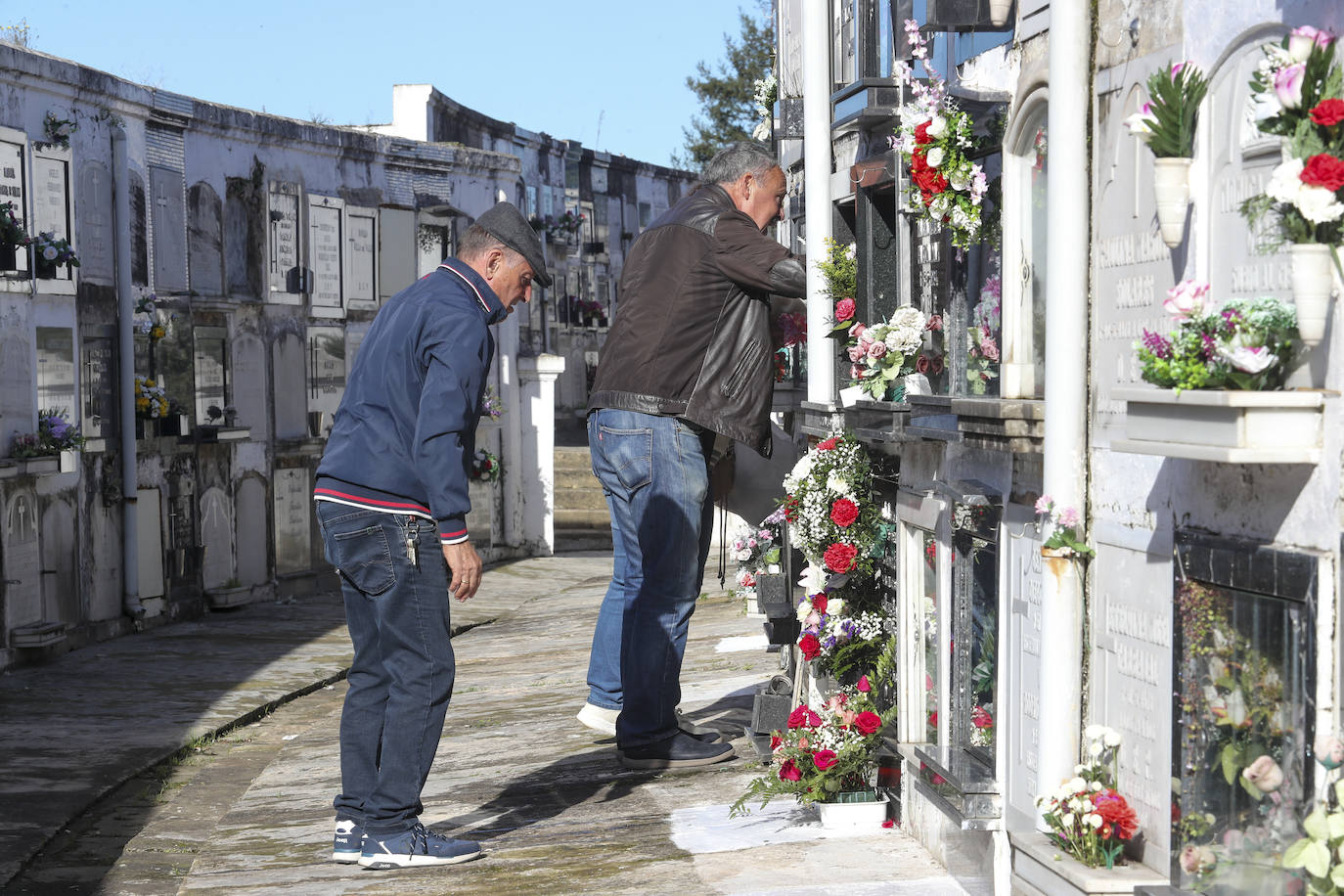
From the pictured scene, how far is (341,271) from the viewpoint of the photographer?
60.0ft

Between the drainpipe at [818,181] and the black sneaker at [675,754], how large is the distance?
1.38 m

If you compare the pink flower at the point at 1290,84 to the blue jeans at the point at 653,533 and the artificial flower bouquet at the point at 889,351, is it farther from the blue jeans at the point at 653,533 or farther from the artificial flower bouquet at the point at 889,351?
the blue jeans at the point at 653,533

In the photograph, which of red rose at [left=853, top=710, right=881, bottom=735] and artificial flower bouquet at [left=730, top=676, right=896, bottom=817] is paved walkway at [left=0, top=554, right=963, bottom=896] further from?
red rose at [left=853, top=710, right=881, bottom=735]

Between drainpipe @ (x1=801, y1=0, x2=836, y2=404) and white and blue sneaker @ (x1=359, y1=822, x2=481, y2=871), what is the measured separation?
7.46 ft

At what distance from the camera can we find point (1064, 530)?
13.0 feet

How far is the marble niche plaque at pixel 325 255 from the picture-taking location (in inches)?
700

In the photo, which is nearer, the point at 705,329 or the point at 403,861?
the point at 403,861

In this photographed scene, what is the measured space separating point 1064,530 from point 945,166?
135 centimetres

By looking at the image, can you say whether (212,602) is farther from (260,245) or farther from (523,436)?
(523,436)

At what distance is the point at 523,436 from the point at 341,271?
137 inches

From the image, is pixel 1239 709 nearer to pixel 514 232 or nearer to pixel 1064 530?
pixel 1064 530

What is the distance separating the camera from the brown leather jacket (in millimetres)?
5875

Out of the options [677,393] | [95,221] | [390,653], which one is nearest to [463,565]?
[390,653]

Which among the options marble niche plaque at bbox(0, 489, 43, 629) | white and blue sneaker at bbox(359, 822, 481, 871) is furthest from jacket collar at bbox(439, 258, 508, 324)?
marble niche plaque at bbox(0, 489, 43, 629)
